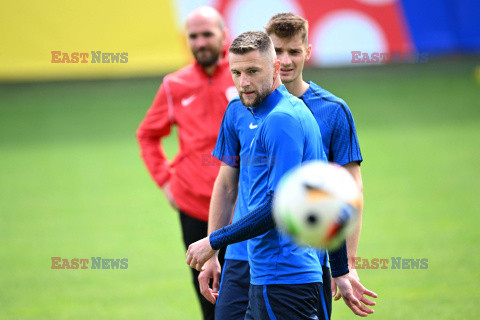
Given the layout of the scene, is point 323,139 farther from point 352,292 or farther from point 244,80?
point 352,292

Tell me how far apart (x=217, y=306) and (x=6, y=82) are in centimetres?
Answer: 1620

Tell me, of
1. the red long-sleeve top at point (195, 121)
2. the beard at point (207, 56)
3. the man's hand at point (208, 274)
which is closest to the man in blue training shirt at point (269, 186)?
the man's hand at point (208, 274)

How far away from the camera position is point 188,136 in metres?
6.28

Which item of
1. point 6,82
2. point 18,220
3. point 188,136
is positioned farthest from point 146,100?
point 188,136

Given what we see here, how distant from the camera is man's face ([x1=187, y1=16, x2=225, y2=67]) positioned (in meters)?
6.27

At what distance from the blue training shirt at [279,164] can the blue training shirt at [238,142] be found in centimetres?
11

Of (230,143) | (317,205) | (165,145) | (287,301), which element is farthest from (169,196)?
(165,145)

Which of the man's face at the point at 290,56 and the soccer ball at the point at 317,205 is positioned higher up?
the man's face at the point at 290,56

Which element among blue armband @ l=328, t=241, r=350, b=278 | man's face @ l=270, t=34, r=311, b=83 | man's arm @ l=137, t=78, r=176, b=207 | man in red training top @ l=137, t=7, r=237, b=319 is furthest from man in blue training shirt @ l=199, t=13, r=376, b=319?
man's arm @ l=137, t=78, r=176, b=207

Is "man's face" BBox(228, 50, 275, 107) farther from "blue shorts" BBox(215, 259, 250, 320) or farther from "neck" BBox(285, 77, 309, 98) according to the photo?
"blue shorts" BBox(215, 259, 250, 320)

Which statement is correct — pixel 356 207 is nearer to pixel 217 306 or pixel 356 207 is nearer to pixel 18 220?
pixel 217 306

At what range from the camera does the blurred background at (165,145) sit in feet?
26.8

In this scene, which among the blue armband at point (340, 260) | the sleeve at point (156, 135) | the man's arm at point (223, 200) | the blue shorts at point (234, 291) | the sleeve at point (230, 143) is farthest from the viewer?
the sleeve at point (156, 135)

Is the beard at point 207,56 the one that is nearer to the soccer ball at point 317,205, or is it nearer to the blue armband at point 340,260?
the blue armband at point 340,260
